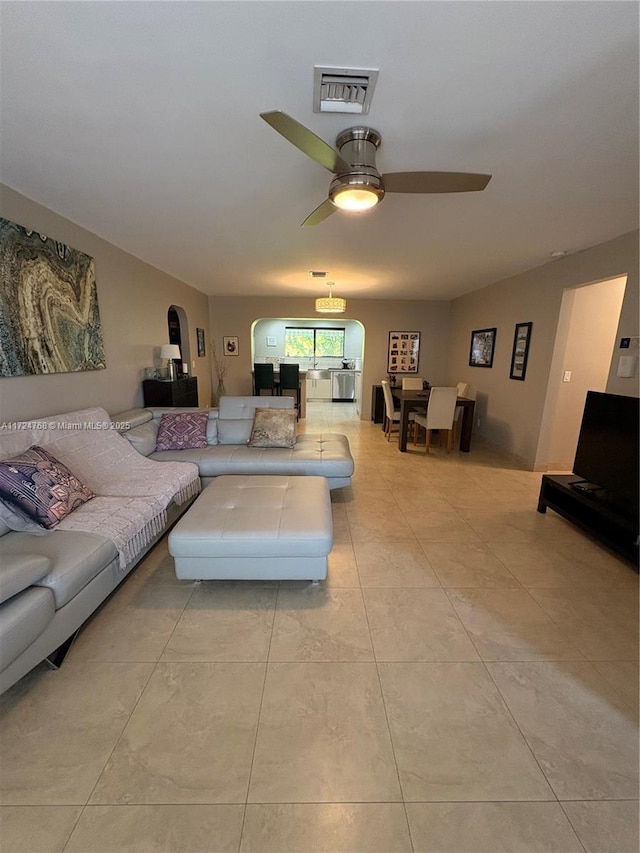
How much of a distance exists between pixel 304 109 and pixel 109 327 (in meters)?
2.73

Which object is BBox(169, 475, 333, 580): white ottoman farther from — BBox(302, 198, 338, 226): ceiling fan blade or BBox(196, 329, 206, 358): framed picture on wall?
BBox(196, 329, 206, 358): framed picture on wall

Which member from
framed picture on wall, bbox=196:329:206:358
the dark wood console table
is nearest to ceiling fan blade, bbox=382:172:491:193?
the dark wood console table

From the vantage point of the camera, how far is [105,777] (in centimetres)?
113

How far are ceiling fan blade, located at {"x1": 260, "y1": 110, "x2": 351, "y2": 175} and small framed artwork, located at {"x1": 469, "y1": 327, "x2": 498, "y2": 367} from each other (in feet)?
14.0

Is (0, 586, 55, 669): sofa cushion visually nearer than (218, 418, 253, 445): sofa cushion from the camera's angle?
Yes

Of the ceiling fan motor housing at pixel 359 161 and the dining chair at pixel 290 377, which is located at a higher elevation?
the ceiling fan motor housing at pixel 359 161

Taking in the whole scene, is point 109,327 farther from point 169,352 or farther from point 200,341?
Answer: point 200,341

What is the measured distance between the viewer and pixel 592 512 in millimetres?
2508

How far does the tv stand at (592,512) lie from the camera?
7.34ft

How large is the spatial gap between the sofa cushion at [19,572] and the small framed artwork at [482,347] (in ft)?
17.7

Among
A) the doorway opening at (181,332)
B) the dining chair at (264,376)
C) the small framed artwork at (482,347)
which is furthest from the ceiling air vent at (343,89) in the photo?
the dining chair at (264,376)

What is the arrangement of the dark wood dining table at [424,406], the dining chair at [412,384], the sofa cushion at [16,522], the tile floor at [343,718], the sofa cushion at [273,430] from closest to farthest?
the tile floor at [343,718]
the sofa cushion at [16,522]
the sofa cushion at [273,430]
the dark wood dining table at [424,406]
the dining chair at [412,384]

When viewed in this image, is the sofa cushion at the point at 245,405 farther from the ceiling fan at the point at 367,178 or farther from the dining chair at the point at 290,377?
the dining chair at the point at 290,377

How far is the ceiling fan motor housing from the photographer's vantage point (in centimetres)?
154
